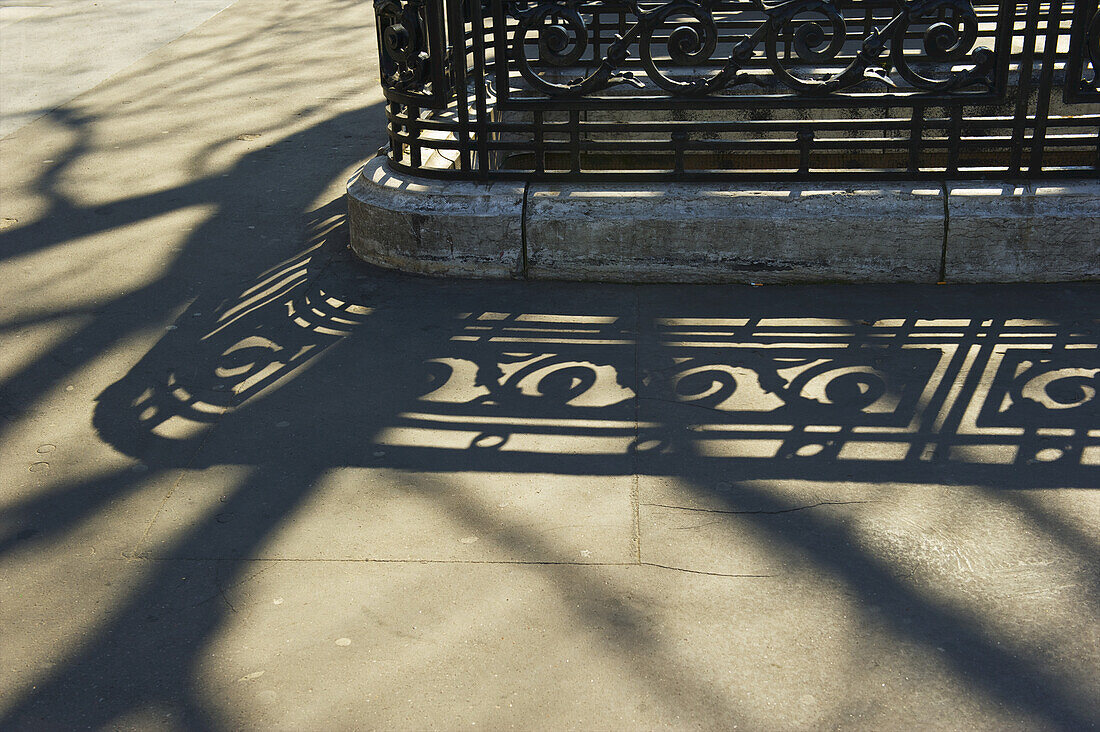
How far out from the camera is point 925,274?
16.4 ft

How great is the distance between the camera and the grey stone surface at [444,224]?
16.8 feet

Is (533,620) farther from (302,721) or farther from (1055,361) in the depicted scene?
(1055,361)

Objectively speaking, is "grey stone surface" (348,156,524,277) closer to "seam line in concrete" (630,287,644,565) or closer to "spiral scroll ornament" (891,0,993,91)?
"seam line in concrete" (630,287,644,565)

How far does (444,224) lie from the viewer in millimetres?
5145

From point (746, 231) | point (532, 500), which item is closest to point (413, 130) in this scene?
point (746, 231)

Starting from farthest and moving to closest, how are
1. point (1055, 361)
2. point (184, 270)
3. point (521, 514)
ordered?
point (184, 270) < point (1055, 361) < point (521, 514)

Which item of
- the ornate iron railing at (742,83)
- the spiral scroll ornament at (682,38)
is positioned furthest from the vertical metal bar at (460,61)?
the spiral scroll ornament at (682,38)

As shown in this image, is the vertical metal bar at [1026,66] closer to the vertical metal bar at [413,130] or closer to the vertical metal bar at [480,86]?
the vertical metal bar at [480,86]

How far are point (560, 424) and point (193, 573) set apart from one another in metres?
1.52

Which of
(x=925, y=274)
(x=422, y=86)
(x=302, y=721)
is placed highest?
(x=422, y=86)

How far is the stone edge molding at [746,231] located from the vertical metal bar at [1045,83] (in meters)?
0.16

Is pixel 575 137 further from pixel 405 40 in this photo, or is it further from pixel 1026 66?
pixel 1026 66

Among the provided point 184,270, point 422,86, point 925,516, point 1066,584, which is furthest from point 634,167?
point 1066,584

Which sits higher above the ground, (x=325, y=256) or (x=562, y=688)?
(x=325, y=256)
